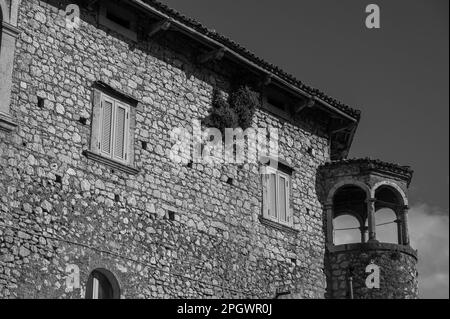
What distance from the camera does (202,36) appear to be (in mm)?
19594

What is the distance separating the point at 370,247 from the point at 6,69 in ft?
32.5

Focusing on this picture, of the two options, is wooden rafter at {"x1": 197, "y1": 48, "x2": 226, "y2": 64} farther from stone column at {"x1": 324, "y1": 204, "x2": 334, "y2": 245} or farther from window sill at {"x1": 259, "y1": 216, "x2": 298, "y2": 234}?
stone column at {"x1": 324, "y1": 204, "x2": 334, "y2": 245}

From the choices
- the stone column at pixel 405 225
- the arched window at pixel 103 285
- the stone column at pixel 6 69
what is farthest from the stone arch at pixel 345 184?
the stone column at pixel 6 69

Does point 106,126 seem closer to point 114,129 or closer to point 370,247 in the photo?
point 114,129

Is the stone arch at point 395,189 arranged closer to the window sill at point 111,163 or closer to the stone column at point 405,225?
the stone column at point 405,225

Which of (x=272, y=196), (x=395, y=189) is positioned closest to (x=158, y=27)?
(x=272, y=196)

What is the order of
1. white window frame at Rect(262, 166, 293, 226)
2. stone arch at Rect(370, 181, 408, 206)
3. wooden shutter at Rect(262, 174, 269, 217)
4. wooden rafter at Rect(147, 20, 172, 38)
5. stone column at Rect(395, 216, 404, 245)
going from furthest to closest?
1. stone column at Rect(395, 216, 404, 245)
2. stone arch at Rect(370, 181, 408, 206)
3. white window frame at Rect(262, 166, 293, 226)
4. wooden shutter at Rect(262, 174, 269, 217)
5. wooden rafter at Rect(147, 20, 172, 38)

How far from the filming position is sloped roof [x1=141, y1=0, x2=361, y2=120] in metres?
18.9

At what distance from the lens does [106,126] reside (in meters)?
17.8

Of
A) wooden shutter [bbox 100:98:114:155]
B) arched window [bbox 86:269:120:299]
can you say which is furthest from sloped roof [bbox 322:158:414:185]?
arched window [bbox 86:269:120:299]

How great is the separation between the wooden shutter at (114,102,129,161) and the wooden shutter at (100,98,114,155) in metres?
0.12
